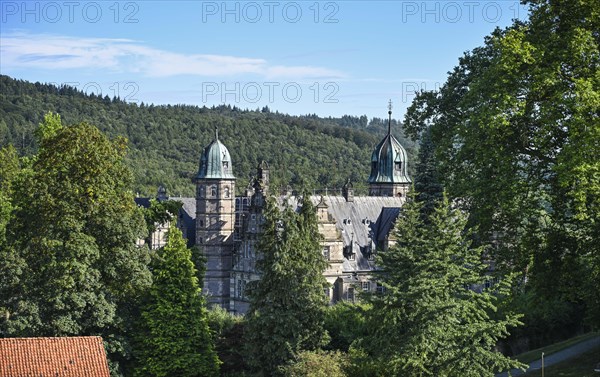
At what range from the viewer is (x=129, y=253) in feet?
112

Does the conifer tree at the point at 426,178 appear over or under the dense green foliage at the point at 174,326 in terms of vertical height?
over

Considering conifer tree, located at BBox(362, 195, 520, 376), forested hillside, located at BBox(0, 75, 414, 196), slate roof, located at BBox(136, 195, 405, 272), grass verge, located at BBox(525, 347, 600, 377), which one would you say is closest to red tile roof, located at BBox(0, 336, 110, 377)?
conifer tree, located at BBox(362, 195, 520, 376)

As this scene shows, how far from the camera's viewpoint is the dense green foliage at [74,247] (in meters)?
32.6

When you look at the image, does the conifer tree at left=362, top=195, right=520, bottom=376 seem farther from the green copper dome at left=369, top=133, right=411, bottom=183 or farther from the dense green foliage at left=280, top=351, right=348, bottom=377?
the green copper dome at left=369, top=133, right=411, bottom=183

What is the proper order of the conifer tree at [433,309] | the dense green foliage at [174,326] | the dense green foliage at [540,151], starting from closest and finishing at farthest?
the dense green foliage at [540,151] < the conifer tree at [433,309] < the dense green foliage at [174,326]

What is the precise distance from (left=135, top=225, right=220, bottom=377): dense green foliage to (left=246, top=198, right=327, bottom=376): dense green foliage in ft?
6.46

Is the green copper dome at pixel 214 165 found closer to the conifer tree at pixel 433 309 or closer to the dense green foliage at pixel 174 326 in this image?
the dense green foliage at pixel 174 326

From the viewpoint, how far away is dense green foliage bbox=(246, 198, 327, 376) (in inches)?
1316

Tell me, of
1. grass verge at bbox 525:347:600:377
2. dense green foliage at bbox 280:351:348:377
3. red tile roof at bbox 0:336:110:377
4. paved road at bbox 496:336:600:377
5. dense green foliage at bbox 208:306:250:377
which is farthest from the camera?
dense green foliage at bbox 208:306:250:377

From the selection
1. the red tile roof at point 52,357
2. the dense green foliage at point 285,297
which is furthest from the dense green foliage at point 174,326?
the red tile roof at point 52,357

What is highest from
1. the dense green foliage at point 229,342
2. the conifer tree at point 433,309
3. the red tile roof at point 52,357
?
the conifer tree at point 433,309

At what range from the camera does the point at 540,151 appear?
25344mm

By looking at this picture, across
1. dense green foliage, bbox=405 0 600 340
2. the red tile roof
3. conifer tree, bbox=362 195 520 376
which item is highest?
dense green foliage, bbox=405 0 600 340

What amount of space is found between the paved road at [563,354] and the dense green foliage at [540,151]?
3.12 metres
